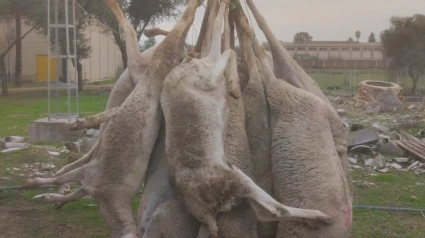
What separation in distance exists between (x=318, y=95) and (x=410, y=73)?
3990 cm

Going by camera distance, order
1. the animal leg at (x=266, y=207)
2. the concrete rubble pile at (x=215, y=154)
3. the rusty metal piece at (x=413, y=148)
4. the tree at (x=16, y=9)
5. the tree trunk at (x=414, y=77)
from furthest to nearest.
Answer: the tree trunk at (x=414, y=77), the tree at (x=16, y=9), the rusty metal piece at (x=413, y=148), the concrete rubble pile at (x=215, y=154), the animal leg at (x=266, y=207)

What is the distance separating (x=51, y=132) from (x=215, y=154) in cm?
1438

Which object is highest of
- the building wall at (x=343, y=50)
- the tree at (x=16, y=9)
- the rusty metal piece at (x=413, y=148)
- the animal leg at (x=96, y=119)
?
the tree at (x=16, y=9)

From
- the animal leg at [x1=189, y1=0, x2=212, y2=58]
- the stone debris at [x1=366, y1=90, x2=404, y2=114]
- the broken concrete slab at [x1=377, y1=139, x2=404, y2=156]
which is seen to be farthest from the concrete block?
the stone debris at [x1=366, y1=90, x2=404, y2=114]

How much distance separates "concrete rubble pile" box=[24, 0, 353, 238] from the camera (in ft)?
14.2

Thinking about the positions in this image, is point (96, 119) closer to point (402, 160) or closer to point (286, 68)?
point (286, 68)

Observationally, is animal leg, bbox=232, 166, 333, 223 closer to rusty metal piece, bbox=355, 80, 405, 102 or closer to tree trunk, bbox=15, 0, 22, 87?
rusty metal piece, bbox=355, 80, 405, 102

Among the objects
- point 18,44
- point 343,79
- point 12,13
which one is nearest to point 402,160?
point 343,79

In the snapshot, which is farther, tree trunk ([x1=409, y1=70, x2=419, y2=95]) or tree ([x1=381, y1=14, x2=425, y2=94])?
tree ([x1=381, y1=14, x2=425, y2=94])

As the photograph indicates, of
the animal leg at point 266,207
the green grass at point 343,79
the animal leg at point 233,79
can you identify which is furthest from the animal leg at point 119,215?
the green grass at point 343,79

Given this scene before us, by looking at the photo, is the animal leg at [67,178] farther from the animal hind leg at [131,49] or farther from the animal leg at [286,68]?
the animal leg at [286,68]

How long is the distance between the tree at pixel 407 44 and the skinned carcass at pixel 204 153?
39452 mm

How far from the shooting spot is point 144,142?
15.3ft

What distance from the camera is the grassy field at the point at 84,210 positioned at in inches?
357
